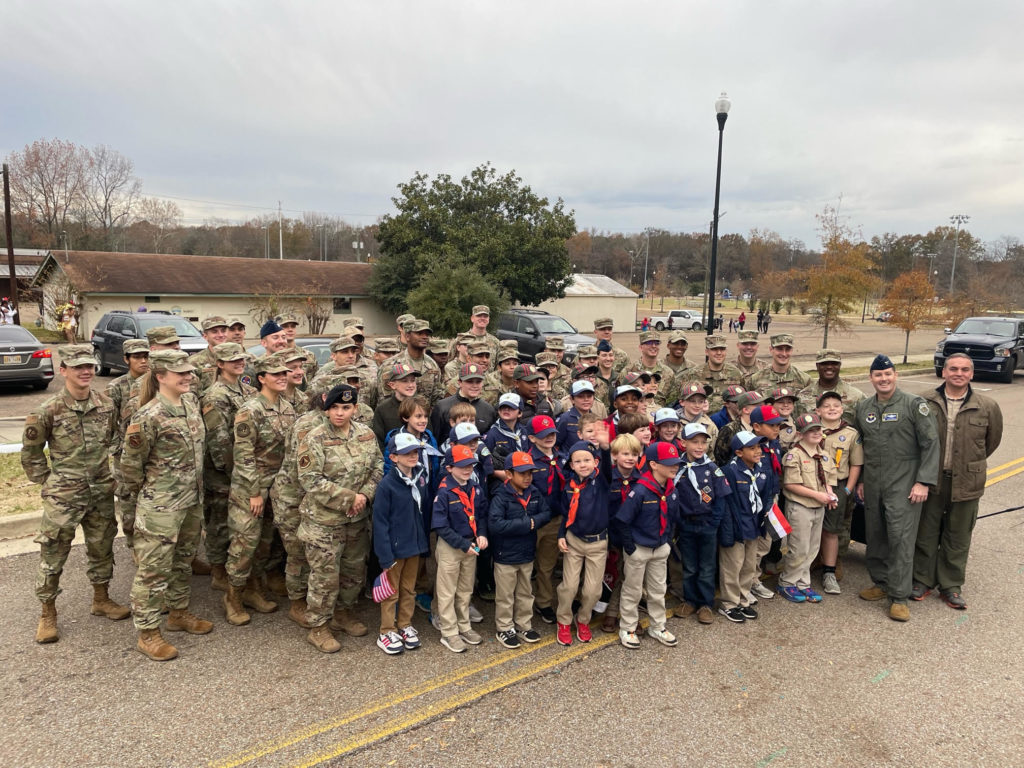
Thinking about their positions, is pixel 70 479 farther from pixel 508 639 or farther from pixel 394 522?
pixel 508 639

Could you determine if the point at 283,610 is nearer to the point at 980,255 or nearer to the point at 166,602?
the point at 166,602

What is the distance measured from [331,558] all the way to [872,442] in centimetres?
460

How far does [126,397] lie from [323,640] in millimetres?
2830

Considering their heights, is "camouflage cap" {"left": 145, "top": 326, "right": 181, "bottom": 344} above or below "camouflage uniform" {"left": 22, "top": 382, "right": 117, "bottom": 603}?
above

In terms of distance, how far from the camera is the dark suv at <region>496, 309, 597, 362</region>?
20355 mm

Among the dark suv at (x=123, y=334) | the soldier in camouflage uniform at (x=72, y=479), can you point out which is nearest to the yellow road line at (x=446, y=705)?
the soldier in camouflage uniform at (x=72, y=479)

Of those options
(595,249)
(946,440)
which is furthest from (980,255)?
(946,440)

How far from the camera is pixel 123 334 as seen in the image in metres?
15.9

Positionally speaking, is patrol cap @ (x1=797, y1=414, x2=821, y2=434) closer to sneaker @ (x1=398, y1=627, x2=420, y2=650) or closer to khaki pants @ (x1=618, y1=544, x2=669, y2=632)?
khaki pants @ (x1=618, y1=544, x2=669, y2=632)

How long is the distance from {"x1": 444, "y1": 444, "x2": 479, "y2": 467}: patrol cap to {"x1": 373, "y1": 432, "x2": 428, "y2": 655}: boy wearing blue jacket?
25 centimetres

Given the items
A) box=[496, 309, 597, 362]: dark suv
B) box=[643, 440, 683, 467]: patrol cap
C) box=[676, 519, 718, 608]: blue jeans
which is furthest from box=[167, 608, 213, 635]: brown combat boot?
box=[496, 309, 597, 362]: dark suv

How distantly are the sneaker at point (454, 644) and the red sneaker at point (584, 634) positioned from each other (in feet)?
2.85

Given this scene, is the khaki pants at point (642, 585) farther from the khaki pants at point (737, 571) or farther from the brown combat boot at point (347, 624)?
the brown combat boot at point (347, 624)

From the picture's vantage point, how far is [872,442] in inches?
216
